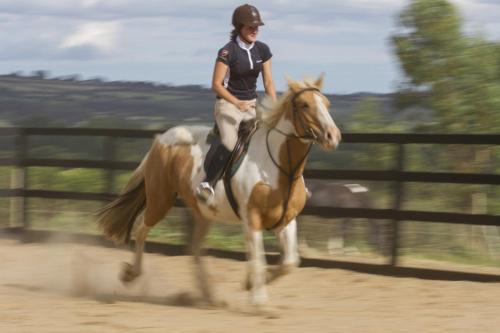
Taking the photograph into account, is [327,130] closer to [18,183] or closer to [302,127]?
[302,127]

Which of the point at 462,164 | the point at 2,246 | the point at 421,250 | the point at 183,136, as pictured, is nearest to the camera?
the point at 183,136

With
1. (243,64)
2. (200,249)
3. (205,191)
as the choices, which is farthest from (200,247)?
(243,64)

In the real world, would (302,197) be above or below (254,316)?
above

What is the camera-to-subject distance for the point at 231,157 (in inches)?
306

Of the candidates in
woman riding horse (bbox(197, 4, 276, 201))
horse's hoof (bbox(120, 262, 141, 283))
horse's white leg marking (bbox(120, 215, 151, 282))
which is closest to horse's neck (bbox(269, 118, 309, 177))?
woman riding horse (bbox(197, 4, 276, 201))

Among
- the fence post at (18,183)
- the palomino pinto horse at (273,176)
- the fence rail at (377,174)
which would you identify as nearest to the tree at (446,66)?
the fence rail at (377,174)

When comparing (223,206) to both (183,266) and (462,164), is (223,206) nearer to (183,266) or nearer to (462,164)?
(183,266)

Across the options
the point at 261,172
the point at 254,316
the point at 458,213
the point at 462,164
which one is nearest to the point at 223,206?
the point at 261,172

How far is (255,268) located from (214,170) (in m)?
0.91

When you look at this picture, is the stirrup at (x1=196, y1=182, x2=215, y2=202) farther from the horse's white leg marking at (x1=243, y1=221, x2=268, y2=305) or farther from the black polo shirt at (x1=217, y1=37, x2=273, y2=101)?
the black polo shirt at (x1=217, y1=37, x2=273, y2=101)

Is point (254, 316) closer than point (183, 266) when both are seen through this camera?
Yes

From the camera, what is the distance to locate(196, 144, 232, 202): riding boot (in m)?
7.82

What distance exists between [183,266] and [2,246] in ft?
8.77

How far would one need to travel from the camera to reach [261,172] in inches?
298
